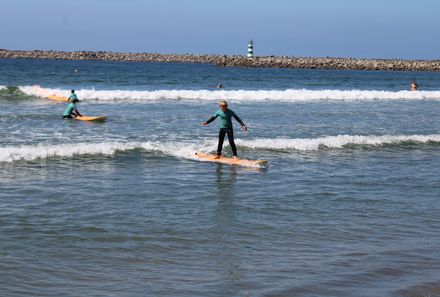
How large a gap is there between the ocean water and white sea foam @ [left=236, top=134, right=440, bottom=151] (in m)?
0.09

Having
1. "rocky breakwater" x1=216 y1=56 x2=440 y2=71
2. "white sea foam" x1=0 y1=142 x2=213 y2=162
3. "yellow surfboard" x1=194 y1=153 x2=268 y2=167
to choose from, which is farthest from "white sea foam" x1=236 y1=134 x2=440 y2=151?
"rocky breakwater" x1=216 y1=56 x2=440 y2=71

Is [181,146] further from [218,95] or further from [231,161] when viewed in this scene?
[218,95]

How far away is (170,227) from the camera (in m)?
9.98

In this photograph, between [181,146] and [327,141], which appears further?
[327,141]

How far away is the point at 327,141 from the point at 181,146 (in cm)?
463

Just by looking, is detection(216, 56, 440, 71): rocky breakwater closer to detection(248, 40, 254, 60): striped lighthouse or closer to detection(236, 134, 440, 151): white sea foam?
detection(248, 40, 254, 60): striped lighthouse

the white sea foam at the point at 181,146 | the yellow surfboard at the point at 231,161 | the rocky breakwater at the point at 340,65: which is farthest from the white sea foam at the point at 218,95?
the rocky breakwater at the point at 340,65

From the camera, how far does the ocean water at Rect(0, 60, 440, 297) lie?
7.65m

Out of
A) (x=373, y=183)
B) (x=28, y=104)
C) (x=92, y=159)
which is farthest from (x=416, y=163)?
(x=28, y=104)

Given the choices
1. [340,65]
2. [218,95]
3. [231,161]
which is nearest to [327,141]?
[231,161]

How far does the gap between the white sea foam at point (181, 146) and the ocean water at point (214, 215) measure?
0.05 meters

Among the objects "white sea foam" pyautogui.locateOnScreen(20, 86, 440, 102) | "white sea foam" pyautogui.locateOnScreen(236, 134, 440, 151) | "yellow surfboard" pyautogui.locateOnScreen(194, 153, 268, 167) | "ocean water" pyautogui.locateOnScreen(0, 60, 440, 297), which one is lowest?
"ocean water" pyautogui.locateOnScreen(0, 60, 440, 297)

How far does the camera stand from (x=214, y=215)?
1090 cm

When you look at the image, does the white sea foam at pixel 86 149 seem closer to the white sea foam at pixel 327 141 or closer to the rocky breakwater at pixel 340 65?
the white sea foam at pixel 327 141
